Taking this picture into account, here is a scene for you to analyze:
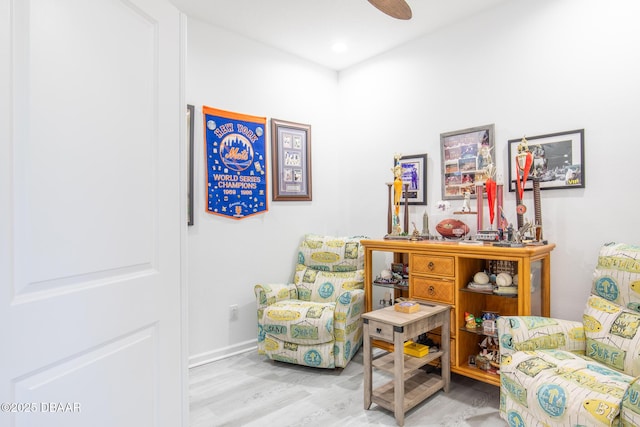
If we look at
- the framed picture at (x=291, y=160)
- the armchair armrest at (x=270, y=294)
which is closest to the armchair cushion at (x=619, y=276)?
the armchair armrest at (x=270, y=294)

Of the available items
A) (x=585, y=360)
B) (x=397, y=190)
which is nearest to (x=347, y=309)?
(x=397, y=190)

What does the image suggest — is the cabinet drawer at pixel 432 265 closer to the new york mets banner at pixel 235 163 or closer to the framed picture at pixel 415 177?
the framed picture at pixel 415 177

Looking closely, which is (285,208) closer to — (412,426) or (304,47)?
(304,47)

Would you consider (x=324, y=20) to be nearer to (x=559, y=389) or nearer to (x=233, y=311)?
(x=233, y=311)

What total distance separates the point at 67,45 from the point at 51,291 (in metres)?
0.69

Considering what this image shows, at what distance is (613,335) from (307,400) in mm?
1767

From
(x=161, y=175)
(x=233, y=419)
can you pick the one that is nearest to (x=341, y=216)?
(x=233, y=419)

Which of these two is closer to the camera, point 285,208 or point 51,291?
point 51,291

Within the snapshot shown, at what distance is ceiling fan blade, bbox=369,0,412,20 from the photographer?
1.94 meters

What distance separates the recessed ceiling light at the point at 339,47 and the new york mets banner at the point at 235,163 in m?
0.97

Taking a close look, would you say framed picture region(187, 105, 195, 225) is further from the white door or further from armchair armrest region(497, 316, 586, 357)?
armchair armrest region(497, 316, 586, 357)

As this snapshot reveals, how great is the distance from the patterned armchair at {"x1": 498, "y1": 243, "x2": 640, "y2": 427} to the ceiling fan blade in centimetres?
178

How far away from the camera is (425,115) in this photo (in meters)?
3.31

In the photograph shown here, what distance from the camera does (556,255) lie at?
8.41ft
